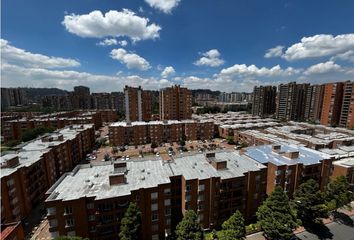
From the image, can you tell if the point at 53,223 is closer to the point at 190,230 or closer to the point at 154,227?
the point at 154,227

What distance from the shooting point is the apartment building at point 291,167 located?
119 feet

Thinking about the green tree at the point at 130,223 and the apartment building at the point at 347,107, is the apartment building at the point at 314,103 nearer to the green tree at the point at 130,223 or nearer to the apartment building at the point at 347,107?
the apartment building at the point at 347,107

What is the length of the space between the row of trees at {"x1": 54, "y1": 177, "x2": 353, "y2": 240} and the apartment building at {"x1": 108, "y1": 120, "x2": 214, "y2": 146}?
5834 centimetres

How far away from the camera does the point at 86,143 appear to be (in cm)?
7600

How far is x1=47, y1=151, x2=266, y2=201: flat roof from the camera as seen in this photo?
86.7 feet

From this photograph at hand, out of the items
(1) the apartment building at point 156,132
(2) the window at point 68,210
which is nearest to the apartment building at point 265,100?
(1) the apartment building at point 156,132

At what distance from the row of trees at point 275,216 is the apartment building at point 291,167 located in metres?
3.18

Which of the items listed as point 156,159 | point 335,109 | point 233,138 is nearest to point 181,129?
point 233,138

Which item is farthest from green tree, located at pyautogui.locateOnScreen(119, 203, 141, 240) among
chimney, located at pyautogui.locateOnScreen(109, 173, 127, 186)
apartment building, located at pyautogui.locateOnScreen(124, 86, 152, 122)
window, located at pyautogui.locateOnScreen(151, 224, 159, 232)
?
apartment building, located at pyautogui.locateOnScreen(124, 86, 152, 122)

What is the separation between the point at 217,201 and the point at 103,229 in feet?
60.1

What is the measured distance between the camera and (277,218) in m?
27.9

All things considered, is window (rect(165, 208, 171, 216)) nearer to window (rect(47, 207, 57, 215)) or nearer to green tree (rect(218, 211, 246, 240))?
green tree (rect(218, 211, 246, 240))

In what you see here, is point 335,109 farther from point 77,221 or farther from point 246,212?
point 77,221

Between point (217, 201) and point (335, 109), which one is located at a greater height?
point (335, 109)
